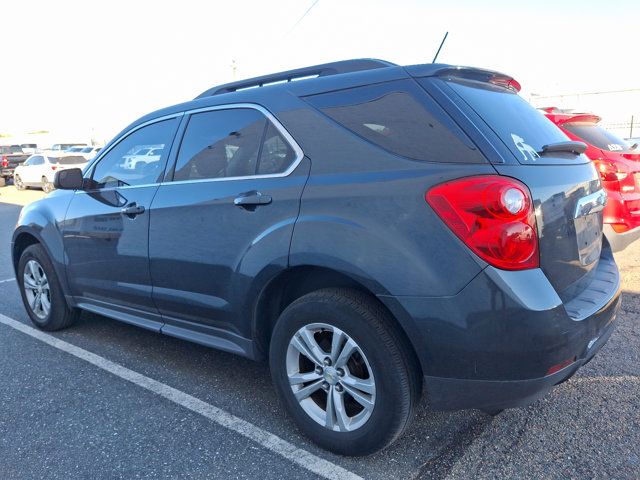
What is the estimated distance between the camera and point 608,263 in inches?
113

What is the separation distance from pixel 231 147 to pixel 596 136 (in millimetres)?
4000

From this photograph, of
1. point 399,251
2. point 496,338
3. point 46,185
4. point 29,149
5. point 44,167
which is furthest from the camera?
point 29,149

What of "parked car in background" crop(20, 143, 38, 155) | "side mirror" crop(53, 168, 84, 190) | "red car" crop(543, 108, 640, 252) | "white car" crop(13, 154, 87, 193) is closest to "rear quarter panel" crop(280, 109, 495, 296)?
"side mirror" crop(53, 168, 84, 190)

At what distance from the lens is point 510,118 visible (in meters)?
2.54

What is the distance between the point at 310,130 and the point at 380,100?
0.38 meters

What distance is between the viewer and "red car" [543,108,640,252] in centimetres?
471

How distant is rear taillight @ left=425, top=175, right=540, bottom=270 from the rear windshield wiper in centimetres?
52

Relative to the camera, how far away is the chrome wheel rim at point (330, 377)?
2.42 meters

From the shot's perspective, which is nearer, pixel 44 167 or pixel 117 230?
pixel 117 230

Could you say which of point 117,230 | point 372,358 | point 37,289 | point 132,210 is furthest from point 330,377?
point 37,289

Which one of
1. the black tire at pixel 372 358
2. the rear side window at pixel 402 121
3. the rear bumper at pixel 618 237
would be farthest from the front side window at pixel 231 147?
the rear bumper at pixel 618 237

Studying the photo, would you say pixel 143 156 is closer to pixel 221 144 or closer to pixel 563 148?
pixel 221 144

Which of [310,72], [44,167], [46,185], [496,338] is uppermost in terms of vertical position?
[310,72]

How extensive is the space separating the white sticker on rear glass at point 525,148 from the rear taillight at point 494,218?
28 centimetres
